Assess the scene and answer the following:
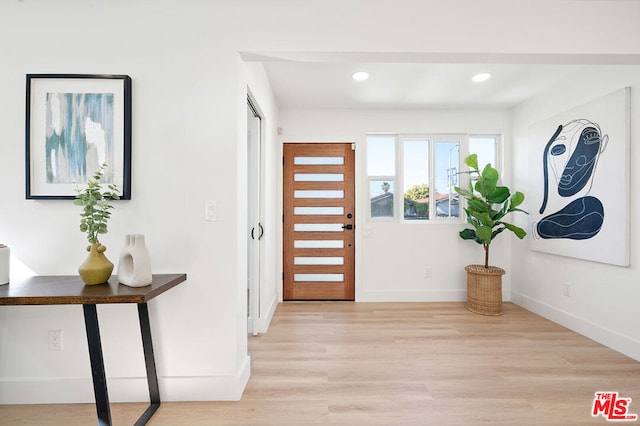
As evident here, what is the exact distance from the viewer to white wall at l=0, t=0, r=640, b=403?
1934 mm

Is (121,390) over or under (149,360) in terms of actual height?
under

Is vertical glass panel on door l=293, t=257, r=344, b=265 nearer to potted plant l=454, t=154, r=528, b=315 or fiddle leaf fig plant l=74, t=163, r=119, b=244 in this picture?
potted plant l=454, t=154, r=528, b=315

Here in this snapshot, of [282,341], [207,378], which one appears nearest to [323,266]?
[282,341]

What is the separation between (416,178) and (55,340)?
391 centimetres

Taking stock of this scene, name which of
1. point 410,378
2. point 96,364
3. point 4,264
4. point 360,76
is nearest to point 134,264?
point 96,364

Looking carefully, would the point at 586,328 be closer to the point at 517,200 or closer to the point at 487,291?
the point at 487,291

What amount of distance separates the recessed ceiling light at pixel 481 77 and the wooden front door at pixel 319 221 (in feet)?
5.23

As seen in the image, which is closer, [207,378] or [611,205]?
[207,378]

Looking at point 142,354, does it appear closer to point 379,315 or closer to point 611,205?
point 379,315

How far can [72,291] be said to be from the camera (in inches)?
59.9

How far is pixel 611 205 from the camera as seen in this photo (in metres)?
2.75

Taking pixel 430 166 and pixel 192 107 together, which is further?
pixel 430 166

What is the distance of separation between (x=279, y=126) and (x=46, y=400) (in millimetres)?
3367

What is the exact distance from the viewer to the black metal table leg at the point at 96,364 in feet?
4.86
